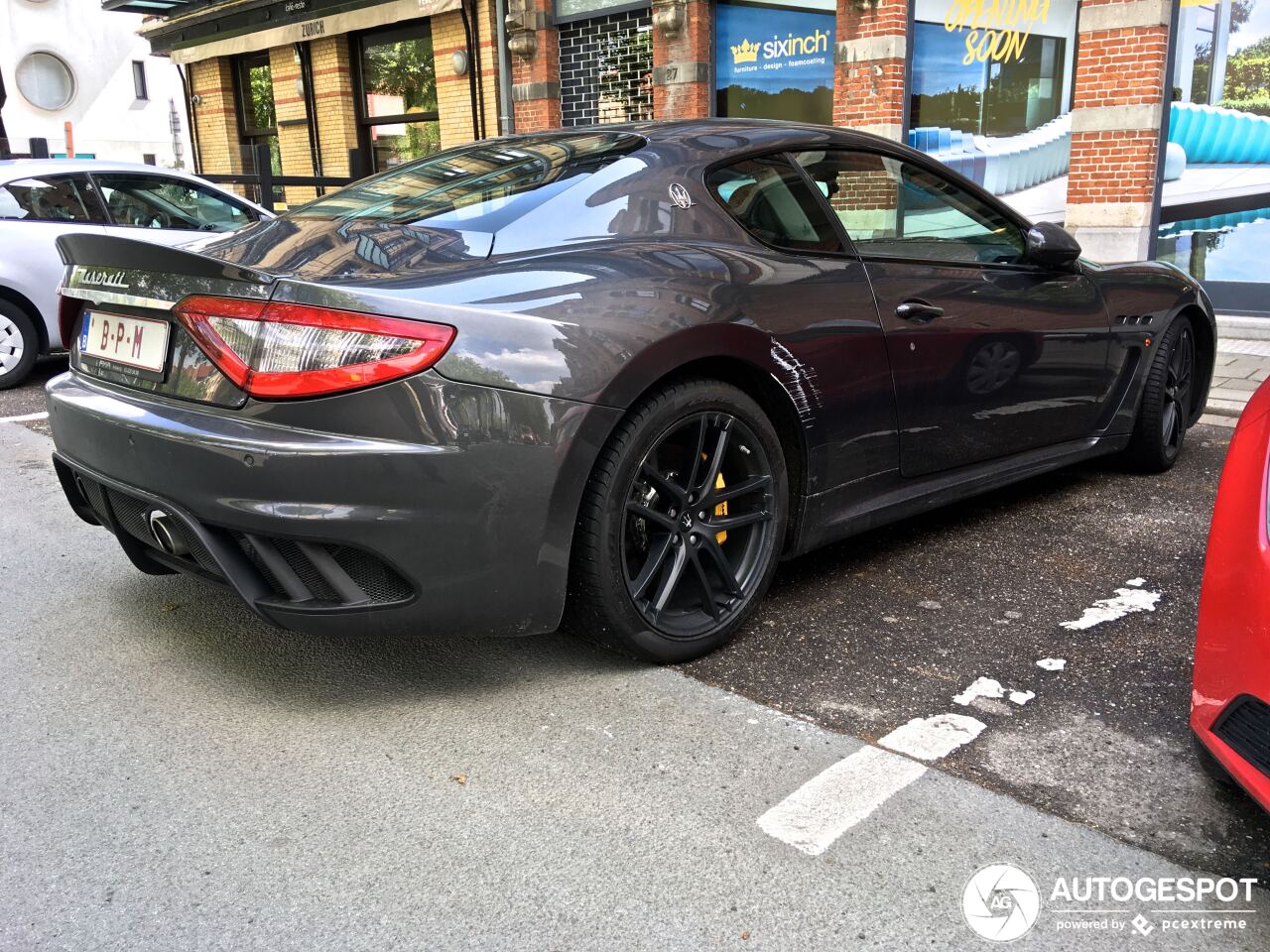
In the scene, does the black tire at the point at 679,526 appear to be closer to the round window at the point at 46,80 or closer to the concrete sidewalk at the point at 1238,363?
the concrete sidewalk at the point at 1238,363

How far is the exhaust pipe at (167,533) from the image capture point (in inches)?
109

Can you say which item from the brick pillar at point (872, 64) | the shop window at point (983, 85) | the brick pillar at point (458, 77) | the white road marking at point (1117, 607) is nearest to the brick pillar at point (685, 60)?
the brick pillar at point (872, 64)

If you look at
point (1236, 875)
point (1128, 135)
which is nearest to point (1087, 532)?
point (1236, 875)

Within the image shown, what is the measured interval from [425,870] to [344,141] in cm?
1888

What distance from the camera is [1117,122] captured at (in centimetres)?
980

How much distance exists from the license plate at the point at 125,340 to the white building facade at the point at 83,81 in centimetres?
4505

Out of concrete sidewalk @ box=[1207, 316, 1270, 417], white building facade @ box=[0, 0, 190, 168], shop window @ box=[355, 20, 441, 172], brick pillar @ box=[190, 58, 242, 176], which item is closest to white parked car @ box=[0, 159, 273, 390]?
concrete sidewalk @ box=[1207, 316, 1270, 417]

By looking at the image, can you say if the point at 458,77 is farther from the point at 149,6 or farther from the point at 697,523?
the point at 697,523

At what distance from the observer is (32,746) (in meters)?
2.71

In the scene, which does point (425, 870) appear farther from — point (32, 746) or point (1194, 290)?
point (1194, 290)

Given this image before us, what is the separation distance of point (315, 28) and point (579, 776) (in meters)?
19.0

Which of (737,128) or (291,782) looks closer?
(291,782)

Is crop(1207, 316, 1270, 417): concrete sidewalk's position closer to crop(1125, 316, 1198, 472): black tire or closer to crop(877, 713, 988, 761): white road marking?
crop(1125, 316, 1198, 472): black tire

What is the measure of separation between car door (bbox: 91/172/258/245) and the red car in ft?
23.4
